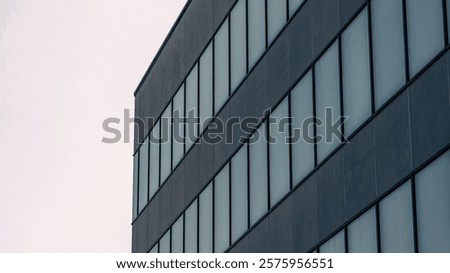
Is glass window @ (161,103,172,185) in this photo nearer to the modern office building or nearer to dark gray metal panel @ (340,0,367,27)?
the modern office building

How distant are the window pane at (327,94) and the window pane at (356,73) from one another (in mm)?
549

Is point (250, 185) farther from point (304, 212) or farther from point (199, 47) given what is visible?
point (199, 47)

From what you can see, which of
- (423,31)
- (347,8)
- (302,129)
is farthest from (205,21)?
(423,31)

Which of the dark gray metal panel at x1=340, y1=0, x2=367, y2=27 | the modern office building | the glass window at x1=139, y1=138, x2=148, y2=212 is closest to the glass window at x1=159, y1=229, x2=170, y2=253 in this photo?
the modern office building

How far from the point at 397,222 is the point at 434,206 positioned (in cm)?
185

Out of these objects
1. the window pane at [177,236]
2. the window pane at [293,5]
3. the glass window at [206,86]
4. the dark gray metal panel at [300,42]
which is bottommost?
the window pane at [177,236]

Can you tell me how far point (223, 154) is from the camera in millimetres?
42719

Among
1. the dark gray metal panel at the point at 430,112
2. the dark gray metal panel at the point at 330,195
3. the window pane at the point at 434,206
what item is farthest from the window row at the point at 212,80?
the window pane at the point at 434,206

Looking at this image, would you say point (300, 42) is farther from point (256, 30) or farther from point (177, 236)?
point (177, 236)

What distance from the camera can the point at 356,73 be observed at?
1248 inches

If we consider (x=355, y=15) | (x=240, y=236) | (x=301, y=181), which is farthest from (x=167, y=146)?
(x=355, y=15)

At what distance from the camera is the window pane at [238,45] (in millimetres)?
41312

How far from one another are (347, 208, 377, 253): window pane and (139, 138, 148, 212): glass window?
2405cm

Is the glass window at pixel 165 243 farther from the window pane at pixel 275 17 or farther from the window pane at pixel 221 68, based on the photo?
the window pane at pixel 275 17
